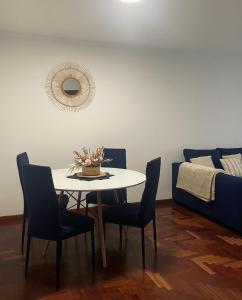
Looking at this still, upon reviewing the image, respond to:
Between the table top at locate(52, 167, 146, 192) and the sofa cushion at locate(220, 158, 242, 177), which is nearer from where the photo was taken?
→ the table top at locate(52, 167, 146, 192)

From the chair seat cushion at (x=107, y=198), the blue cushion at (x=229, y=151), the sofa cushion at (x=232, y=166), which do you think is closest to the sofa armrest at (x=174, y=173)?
the sofa cushion at (x=232, y=166)

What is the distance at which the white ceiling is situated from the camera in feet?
8.95

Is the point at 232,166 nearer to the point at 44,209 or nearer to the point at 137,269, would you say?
the point at 137,269

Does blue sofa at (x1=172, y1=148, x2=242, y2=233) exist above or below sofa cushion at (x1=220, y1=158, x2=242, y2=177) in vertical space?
below

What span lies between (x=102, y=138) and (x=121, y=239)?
59.7 inches

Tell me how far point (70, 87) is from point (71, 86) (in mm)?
20

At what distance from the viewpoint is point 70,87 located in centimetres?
389

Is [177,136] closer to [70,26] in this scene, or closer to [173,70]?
[173,70]

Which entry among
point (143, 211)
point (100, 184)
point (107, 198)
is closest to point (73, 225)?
point (100, 184)

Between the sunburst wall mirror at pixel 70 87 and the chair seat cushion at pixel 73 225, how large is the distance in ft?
5.89

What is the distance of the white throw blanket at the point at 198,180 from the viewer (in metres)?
3.47

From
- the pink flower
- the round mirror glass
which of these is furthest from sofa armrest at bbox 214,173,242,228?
the round mirror glass

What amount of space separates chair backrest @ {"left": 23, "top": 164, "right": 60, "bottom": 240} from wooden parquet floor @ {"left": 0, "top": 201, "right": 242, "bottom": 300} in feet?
1.35

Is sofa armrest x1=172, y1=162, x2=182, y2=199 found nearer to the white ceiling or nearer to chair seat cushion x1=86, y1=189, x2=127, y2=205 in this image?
chair seat cushion x1=86, y1=189, x2=127, y2=205
